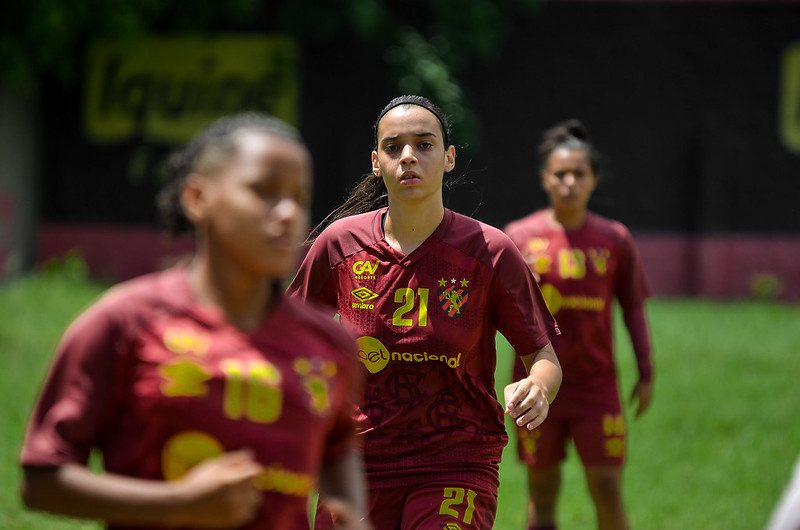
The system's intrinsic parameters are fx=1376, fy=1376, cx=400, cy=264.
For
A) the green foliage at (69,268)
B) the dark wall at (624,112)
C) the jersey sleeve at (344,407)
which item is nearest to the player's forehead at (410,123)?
the jersey sleeve at (344,407)

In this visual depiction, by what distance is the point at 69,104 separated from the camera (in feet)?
64.4

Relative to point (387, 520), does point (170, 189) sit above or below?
above

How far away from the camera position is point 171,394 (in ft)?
9.78

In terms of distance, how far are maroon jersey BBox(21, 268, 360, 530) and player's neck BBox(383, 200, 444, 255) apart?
189 centimetres

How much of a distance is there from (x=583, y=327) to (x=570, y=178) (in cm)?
90

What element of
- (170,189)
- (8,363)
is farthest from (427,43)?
(170,189)

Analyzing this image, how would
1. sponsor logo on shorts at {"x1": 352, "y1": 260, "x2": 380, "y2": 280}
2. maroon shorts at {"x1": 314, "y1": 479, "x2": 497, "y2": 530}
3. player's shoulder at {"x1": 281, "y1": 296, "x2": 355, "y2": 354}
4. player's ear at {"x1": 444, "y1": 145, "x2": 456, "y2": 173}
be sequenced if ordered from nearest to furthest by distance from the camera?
player's shoulder at {"x1": 281, "y1": 296, "x2": 355, "y2": 354}
maroon shorts at {"x1": 314, "y1": 479, "x2": 497, "y2": 530}
sponsor logo on shorts at {"x1": 352, "y1": 260, "x2": 380, "y2": 280}
player's ear at {"x1": 444, "y1": 145, "x2": 456, "y2": 173}

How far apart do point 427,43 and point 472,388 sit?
46.8 ft

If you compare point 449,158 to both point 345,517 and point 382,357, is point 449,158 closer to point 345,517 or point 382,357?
point 382,357

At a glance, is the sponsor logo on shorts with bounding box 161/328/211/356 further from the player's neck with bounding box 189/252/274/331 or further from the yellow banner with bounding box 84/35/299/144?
the yellow banner with bounding box 84/35/299/144

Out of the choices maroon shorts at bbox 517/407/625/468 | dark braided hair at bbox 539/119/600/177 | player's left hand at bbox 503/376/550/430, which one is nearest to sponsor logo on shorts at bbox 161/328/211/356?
player's left hand at bbox 503/376/550/430

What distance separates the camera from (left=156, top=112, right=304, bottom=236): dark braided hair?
10.2ft

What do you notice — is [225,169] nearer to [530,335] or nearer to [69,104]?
[530,335]

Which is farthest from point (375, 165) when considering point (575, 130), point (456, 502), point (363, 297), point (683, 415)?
point (683, 415)
